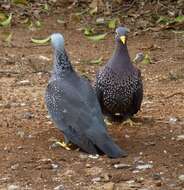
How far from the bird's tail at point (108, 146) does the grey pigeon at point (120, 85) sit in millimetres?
895

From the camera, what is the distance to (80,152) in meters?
5.89

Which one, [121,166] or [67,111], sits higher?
[67,111]

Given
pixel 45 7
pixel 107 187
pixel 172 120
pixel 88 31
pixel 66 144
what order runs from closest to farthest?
pixel 107 187 < pixel 66 144 < pixel 172 120 < pixel 88 31 < pixel 45 7

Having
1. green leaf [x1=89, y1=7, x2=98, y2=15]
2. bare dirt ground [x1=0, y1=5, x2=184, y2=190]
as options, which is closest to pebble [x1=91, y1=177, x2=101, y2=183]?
bare dirt ground [x1=0, y1=5, x2=184, y2=190]

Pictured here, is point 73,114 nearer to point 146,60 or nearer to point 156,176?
point 156,176

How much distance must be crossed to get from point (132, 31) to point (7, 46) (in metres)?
1.87

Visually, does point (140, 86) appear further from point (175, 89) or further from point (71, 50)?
point (71, 50)

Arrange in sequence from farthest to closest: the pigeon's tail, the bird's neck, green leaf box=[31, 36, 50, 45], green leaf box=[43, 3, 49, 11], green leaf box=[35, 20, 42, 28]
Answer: green leaf box=[43, 3, 49, 11], green leaf box=[35, 20, 42, 28], green leaf box=[31, 36, 50, 45], the bird's neck, the pigeon's tail

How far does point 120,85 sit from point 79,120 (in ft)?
2.67

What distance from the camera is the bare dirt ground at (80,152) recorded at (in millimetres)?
5336

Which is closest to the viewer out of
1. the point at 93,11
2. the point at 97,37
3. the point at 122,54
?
the point at 122,54

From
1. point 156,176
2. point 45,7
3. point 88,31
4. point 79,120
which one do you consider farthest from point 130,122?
point 45,7

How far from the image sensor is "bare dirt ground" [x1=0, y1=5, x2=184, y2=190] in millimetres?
5336

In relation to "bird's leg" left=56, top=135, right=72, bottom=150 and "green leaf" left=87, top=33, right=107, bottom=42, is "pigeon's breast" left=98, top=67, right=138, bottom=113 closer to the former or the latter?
"bird's leg" left=56, top=135, right=72, bottom=150
